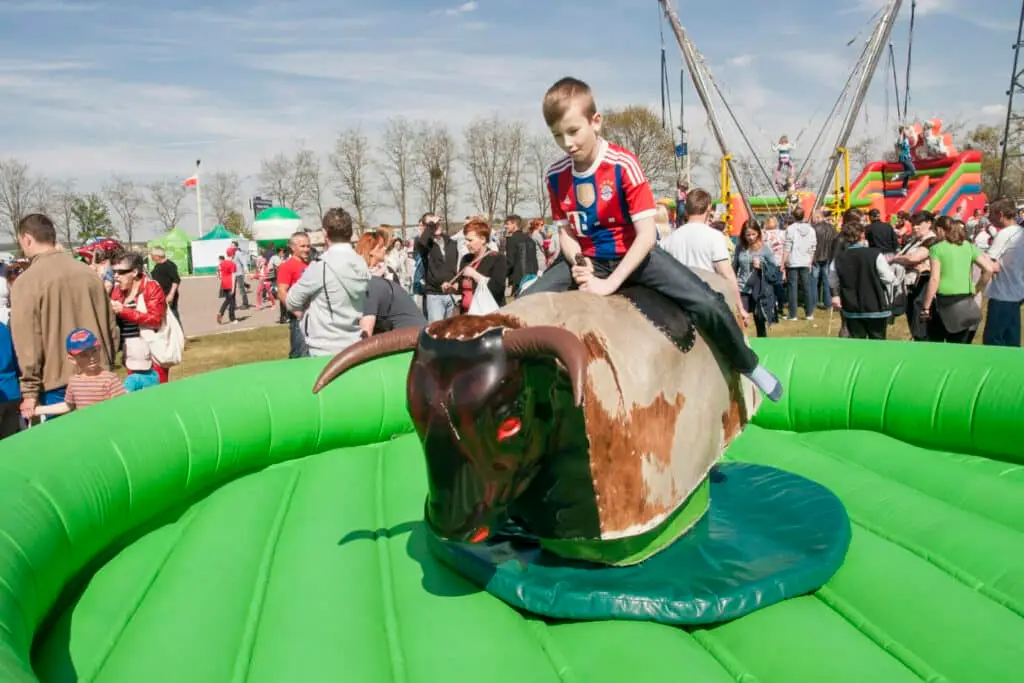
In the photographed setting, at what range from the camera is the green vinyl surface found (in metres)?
2.45

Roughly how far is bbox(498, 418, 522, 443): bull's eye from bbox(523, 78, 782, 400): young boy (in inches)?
29.8

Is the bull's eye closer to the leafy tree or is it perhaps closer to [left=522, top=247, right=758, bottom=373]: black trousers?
[left=522, top=247, right=758, bottom=373]: black trousers

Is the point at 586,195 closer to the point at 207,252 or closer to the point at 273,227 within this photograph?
the point at 273,227

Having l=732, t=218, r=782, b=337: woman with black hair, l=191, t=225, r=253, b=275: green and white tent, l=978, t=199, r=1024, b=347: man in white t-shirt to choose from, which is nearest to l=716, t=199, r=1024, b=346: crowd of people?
l=978, t=199, r=1024, b=347: man in white t-shirt

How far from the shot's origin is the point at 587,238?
3.15 m

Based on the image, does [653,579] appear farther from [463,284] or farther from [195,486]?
[463,284]

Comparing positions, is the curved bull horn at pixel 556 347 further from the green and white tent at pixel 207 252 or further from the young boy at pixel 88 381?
the green and white tent at pixel 207 252

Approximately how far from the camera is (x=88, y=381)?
4.58 metres

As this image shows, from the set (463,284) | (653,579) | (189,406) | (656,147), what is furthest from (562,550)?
(656,147)

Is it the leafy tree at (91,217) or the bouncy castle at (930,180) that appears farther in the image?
the leafy tree at (91,217)

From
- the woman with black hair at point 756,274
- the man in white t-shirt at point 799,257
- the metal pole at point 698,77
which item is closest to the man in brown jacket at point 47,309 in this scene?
the woman with black hair at point 756,274

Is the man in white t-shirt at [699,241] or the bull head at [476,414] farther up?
the man in white t-shirt at [699,241]

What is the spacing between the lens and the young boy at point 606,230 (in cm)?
279

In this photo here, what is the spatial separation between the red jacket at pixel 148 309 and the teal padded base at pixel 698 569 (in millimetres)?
3662
